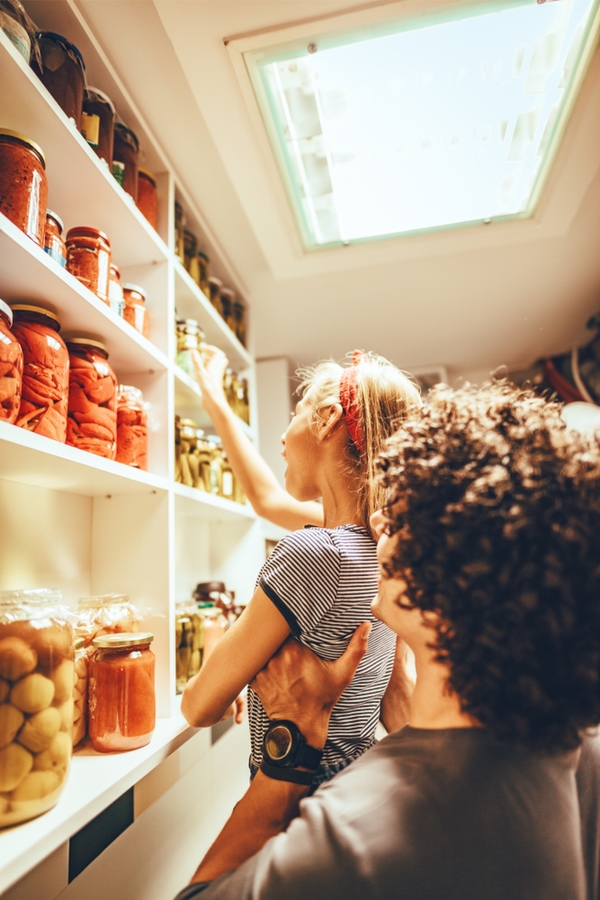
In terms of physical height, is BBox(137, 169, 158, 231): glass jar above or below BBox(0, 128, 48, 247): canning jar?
above

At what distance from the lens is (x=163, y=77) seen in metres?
1.04

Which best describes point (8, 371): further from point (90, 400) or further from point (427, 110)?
point (427, 110)

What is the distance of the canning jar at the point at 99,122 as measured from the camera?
94 cm

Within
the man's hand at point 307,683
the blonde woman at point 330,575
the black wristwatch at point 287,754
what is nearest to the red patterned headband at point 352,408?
the blonde woman at point 330,575

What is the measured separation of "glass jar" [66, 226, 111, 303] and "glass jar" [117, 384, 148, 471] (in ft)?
0.60

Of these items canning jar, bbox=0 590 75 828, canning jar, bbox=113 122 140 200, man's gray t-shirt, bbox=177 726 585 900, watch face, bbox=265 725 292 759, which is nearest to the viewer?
man's gray t-shirt, bbox=177 726 585 900

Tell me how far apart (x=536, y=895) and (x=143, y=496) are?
852 millimetres

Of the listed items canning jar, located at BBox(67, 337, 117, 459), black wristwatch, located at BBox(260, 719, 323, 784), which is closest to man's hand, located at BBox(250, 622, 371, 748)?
black wristwatch, located at BBox(260, 719, 323, 784)

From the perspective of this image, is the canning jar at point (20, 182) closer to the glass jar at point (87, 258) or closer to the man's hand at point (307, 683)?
the glass jar at point (87, 258)

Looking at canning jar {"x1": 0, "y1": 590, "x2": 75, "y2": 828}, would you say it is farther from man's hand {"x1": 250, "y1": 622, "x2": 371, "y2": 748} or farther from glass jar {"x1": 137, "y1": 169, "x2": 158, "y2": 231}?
glass jar {"x1": 137, "y1": 169, "x2": 158, "y2": 231}

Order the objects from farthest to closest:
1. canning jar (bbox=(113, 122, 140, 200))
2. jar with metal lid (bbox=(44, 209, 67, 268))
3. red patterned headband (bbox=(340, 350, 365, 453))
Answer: canning jar (bbox=(113, 122, 140, 200)) < red patterned headband (bbox=(340, 350, 365, 453)) < jar with metal lid (bbox=(44, 209, 67, 268))

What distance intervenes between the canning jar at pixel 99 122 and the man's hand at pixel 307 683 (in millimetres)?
874

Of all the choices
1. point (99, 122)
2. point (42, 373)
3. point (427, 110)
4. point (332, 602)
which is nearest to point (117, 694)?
point (332, 602)

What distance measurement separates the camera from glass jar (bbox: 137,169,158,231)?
1146mm
